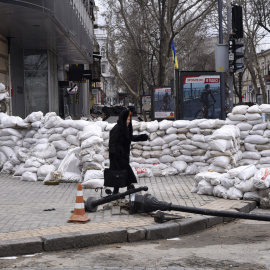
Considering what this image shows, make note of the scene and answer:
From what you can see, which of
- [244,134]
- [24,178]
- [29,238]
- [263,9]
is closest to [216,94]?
[244,134]

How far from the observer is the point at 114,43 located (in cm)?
4650

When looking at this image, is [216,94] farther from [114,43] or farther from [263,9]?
[114,43]

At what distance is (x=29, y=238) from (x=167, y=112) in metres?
21.1

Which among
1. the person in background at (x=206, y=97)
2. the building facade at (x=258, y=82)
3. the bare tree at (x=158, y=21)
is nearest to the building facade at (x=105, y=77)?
the building facade at (x=258, y=82)

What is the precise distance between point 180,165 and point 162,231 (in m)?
5.90

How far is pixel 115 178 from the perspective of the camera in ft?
29.2

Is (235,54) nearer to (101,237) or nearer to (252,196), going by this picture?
(252,196)

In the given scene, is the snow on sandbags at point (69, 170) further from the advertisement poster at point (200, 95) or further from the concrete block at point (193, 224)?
the advertisement poster at point (200, 95)

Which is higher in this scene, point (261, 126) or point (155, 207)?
point (261, 126)

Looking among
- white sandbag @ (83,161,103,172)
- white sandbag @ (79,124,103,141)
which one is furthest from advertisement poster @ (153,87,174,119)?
white sandbag @ (83,161,103,172)

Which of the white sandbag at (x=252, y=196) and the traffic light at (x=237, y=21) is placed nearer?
the white sandbag at (x=252, y=196)

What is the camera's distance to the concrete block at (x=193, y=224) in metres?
7.25

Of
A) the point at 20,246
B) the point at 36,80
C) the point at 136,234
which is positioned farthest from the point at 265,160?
the point at 36,80

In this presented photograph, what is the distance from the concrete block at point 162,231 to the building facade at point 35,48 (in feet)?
36.0
